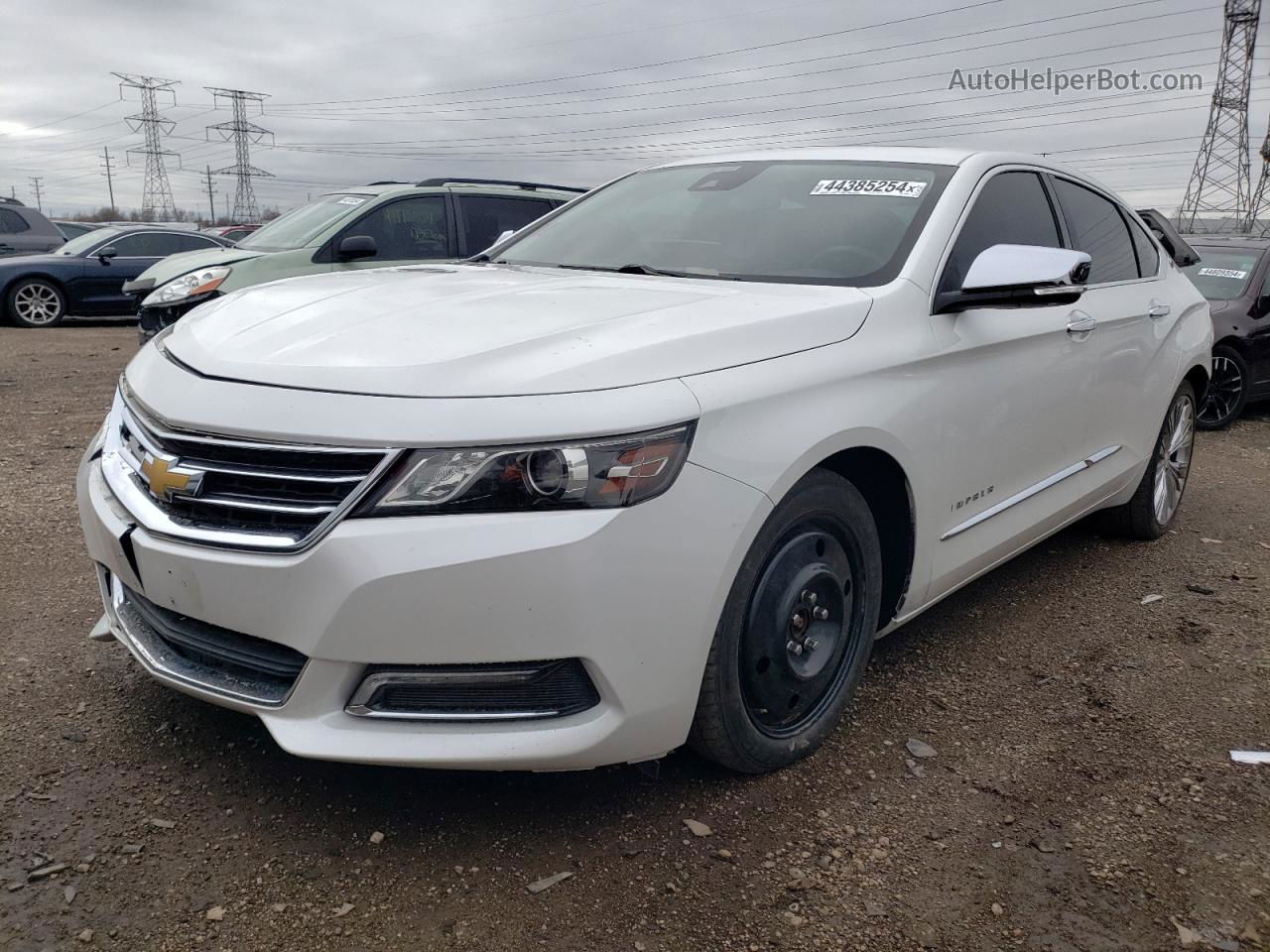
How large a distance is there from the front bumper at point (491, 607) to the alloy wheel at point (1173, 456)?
3.20 meters

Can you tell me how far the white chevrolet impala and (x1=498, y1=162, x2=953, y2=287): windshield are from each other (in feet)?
0.06

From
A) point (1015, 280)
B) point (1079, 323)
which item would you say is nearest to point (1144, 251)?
point (1079, 323)

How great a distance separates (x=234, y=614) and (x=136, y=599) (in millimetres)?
527

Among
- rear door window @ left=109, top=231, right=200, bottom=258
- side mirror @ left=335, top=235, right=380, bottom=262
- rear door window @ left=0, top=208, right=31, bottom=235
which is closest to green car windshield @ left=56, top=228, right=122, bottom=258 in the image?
rear door window @ left=109, top=231, right=200, bottom=258

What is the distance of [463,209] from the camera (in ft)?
29.0

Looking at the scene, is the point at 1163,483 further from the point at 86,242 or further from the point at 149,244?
the point at 86,242

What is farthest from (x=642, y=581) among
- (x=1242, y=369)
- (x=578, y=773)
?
(x=1242, y=369)

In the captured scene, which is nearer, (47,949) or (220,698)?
(47,949)

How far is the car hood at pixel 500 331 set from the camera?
2225 mm

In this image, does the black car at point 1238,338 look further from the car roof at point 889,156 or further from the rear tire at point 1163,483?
the car roof at point 889,156

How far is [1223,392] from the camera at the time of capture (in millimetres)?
8875

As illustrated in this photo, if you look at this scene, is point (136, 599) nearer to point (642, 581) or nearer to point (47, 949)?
point (47, 949)

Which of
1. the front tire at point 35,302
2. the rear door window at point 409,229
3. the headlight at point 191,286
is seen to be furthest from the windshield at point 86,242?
the rear door window at point 409,229

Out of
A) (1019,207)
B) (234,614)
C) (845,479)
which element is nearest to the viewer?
(234,614)
